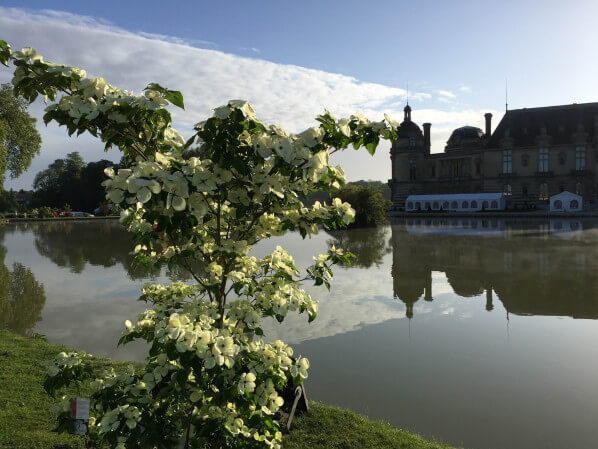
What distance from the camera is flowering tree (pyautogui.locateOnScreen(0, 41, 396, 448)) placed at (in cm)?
280

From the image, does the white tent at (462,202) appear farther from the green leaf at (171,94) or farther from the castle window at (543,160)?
the green leaf at (171,94)

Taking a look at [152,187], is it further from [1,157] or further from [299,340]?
[1,157]

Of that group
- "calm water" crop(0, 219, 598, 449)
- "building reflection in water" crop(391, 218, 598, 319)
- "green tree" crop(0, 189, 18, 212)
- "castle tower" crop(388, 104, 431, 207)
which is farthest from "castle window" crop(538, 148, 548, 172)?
"green tree" crop(0, 189, 18, 212)

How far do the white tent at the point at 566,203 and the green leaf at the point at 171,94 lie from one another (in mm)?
62291

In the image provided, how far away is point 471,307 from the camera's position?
11.2 metres

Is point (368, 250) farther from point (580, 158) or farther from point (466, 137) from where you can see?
Answer: point (466, 137)

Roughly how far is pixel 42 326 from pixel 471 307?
1104 cm

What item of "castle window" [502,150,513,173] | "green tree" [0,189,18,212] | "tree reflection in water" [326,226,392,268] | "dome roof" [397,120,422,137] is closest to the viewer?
"tree reflection in water" [326,226,392,268]

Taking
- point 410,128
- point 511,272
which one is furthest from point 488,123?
point 511,272

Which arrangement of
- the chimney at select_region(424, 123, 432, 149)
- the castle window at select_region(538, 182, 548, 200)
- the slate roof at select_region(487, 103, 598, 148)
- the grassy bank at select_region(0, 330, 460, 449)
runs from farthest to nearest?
the chimney at select_region(424, 123, 432, 149) → the castle window at select_region(538, 182, 548, 200) → the slate roof at select_region(487, 103, 598, 148) → the grassy bank at select_region(0, 330, 460, 449)

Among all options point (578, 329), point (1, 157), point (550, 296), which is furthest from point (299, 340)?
point (1, 157)

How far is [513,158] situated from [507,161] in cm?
95

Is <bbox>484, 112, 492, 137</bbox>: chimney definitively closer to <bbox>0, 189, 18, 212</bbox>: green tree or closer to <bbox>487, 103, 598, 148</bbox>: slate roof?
<bbox>487, 103, 598, 148</bbox>: slate roof

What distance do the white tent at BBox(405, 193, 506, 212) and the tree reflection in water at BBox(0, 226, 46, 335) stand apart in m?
57.4
